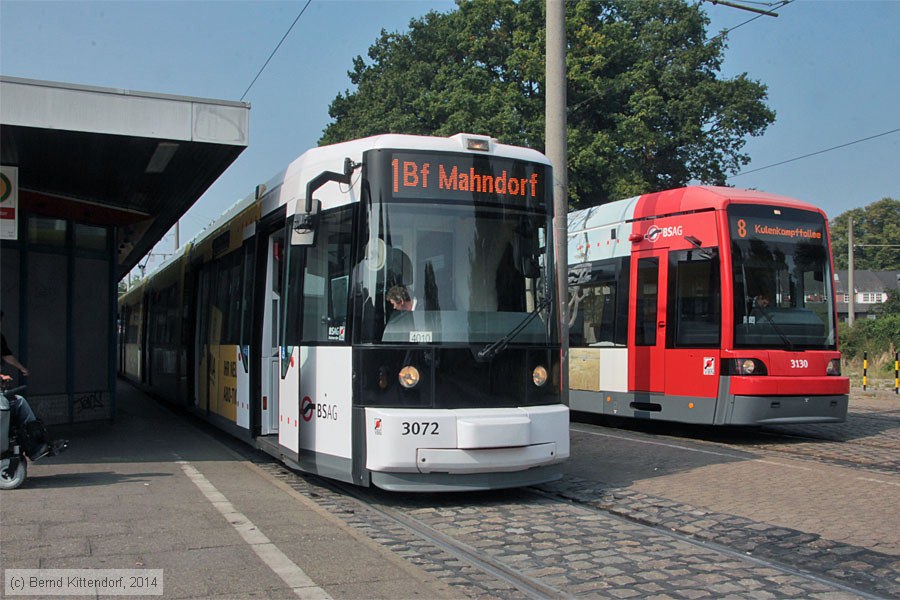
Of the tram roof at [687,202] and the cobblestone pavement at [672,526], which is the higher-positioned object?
the tram roof at [687,202]

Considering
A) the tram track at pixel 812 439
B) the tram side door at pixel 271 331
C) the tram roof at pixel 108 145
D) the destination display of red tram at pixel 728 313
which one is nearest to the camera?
the tram roof at pixel 108 145

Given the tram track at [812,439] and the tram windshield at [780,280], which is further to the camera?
the tram windshield at [780,280]

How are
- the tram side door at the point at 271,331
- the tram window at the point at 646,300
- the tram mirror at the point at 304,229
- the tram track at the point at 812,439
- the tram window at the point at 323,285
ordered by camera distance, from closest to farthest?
the tram window at the point at 323,285, the tram mirror at the point at 304,229, the tram side door at the point at 271,331, the tram track at the point at 812,439, the tram window at the point at 646,300

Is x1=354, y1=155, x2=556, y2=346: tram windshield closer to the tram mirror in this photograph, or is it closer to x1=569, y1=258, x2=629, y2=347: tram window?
the tram mirror

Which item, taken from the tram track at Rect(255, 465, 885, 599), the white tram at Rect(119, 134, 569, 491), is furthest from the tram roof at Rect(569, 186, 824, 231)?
the tram track at Rect(255, 465, 885, 599)

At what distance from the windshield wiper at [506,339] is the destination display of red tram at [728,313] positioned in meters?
4.49

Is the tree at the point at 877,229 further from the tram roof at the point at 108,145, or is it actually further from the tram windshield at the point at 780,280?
the tram roof at the point at 108,145

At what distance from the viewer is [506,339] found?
7332 millimetres

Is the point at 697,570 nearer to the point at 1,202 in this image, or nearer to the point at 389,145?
the point at 389,145

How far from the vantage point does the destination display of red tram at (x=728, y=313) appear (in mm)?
11094

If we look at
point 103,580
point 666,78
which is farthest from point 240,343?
point 666,78

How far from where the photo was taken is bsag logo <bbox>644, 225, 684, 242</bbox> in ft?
39.4

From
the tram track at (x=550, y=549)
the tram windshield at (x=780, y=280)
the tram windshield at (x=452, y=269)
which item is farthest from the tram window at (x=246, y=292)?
the tram windshield at (x=780, y=280)

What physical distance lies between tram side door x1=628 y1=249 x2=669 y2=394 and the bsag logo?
0.21 meters
